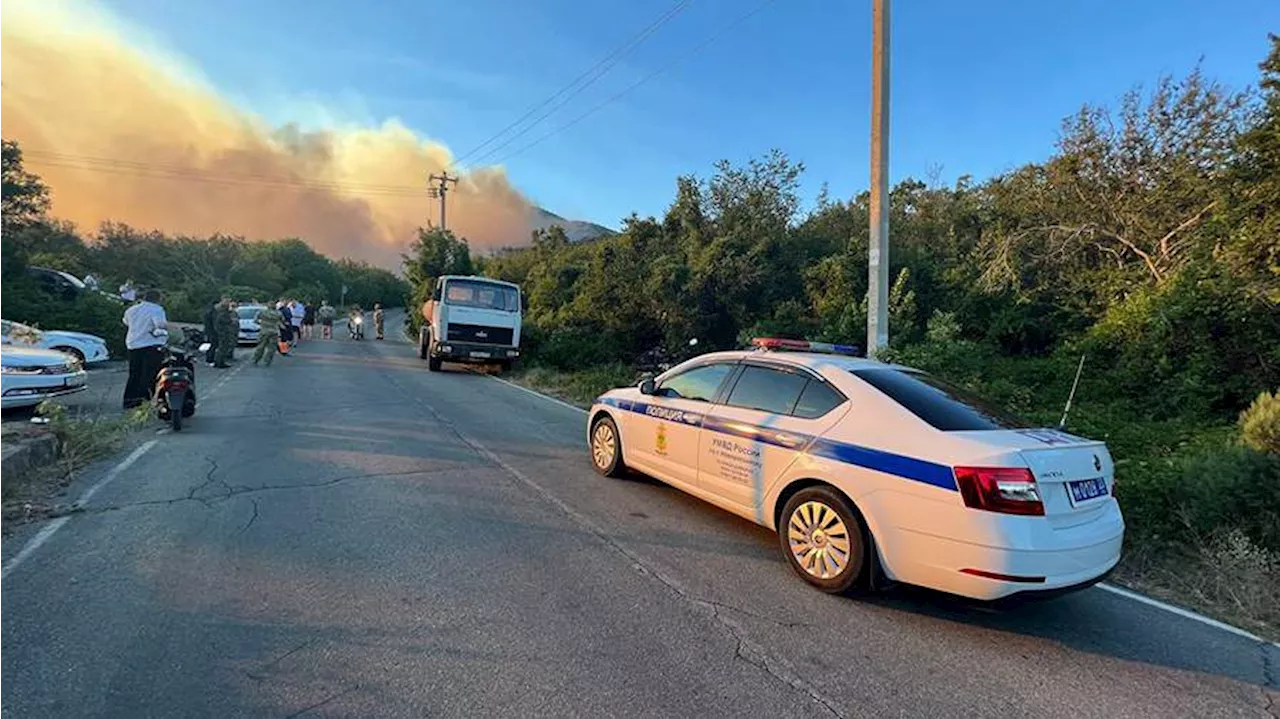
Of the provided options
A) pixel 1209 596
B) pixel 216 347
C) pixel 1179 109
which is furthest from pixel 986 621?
pixel 216 347

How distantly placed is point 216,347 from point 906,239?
1768 centimetres

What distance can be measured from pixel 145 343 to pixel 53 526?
18.3ft

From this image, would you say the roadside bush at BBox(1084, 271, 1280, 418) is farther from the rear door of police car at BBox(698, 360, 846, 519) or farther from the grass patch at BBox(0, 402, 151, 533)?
the grass patch at BBox(0, 402, 151, 533)

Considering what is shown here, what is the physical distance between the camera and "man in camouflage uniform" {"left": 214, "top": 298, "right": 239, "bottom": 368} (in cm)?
1642

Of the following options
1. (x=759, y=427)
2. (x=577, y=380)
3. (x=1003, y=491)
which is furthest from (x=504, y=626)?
(x=577, y=380)

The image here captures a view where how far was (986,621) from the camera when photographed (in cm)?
403

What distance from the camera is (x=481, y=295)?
18266mm

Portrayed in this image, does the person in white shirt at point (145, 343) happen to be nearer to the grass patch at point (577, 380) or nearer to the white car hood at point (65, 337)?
the white car hood at point (65, 337)

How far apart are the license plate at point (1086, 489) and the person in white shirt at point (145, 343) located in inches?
427

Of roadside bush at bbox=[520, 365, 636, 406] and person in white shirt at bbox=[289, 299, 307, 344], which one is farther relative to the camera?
person in white shirt at bbox=[289, 299, 307, 344]

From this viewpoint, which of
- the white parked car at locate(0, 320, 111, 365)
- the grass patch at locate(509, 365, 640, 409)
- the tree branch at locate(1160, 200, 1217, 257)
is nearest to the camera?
the white parked car at locate(0, 320, 111, 365)

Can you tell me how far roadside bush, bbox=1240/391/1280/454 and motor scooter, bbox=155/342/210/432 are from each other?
11.2 metres

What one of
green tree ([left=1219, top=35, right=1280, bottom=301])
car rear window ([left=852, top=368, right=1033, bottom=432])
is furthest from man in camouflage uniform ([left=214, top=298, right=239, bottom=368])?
green tree ([left=1219, top=35, right=1280, bottom=301])

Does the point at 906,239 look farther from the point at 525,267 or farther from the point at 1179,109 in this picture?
the point at 525,267
